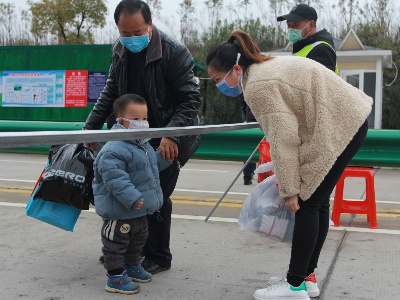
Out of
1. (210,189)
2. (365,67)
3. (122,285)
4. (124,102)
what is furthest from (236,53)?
(365,67)

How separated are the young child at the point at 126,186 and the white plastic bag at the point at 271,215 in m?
0.62

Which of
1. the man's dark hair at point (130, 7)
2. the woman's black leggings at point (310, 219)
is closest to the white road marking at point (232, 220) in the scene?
the woman's black leggings at point (310, 219)

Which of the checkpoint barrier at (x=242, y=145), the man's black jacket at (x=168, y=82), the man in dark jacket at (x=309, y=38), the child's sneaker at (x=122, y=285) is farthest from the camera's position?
the checkpoint barrier at (x=242, y=145)

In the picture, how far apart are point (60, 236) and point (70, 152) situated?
1523mm

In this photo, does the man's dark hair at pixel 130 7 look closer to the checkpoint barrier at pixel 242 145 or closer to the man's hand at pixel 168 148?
the man's hand at pixel 168 148

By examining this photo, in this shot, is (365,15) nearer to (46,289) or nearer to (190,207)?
(190,207)

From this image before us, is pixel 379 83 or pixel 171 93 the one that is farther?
pixel 379 83

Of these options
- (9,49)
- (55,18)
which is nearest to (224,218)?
(9,49)

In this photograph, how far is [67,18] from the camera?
87.2 feet

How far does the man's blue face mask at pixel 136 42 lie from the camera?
378cm

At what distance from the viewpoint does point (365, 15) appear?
92.9 ft

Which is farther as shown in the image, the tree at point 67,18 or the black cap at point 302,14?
the tree at point 67,18

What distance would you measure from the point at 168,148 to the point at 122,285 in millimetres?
893

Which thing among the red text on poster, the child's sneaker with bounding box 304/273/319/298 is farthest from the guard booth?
the child's sneaker with bounding box 304/273/319/298
